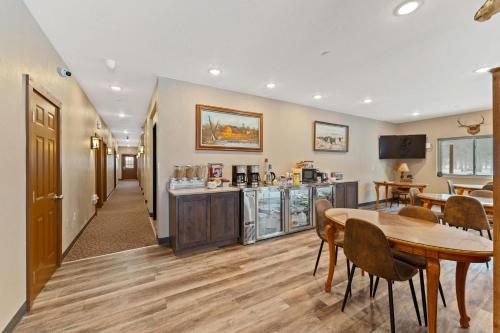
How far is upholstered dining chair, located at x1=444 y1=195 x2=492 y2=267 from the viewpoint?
289cm

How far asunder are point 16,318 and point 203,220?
6.49 feet

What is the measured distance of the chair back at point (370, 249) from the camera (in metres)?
1.64

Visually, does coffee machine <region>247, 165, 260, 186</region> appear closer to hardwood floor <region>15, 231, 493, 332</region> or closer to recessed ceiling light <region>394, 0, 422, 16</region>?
hardwood floor <region>15, 231, 493, 332</region>

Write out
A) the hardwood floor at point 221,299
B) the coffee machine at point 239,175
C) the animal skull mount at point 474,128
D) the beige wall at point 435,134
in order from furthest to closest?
the beige wall at point 435,134 < the animal skull mount at point 474,128 < the coffee machine at point 239,175 < the hardwood floor at point 221,299

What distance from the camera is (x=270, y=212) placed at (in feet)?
12.8

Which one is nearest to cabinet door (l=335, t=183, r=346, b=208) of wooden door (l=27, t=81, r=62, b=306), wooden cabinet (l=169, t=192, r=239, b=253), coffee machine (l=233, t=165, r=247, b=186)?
coffee machine (l=233, t=165, r=247, b=186)

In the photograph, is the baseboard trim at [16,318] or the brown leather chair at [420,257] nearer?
the baseboard trim at [16,318]

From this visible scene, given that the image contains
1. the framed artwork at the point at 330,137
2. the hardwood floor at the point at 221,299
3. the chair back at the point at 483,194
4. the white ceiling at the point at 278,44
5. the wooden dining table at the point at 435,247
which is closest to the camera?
the wooden dining table at the point at 435,247

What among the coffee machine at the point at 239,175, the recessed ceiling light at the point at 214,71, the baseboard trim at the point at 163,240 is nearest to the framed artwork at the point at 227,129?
the coffee machine at the point at 239,175

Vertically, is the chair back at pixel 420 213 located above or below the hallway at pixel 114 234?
above

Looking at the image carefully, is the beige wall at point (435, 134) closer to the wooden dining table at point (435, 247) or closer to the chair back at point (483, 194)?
the chair back at point (483, 194)

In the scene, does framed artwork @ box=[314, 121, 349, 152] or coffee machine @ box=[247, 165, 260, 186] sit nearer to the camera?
coffee machine @ box=[247, 165, 260, 186]

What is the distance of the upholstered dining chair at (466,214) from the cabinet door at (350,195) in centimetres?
190

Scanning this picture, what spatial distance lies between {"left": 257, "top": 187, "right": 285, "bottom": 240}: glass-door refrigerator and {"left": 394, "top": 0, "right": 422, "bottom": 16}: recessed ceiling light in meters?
2.79
